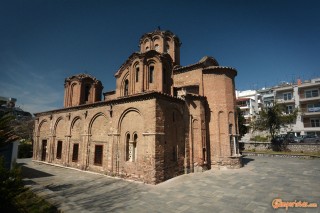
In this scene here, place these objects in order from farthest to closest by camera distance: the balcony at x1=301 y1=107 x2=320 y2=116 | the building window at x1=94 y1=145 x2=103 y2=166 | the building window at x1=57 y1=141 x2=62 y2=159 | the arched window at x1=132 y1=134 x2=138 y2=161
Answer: the balcony at x1=301 y1=107 x2=320 y2=116 → the building window at x1=57 y1=141 x2=62 y2=159 → the building window at x1=94 y1=145 x2=103 y2=166 → the arched window at x1=132 y1=134 x2=138 y2=161

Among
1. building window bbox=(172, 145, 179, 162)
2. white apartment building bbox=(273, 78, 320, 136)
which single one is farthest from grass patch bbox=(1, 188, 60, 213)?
white apartment building bbox=(273, 78, 320, 136)

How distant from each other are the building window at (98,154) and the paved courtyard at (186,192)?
1.15m

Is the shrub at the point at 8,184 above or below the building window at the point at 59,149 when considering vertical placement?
above

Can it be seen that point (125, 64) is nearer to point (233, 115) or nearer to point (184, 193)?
point (233, 115)

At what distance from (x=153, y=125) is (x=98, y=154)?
20.0ft

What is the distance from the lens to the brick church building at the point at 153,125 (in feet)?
40.0

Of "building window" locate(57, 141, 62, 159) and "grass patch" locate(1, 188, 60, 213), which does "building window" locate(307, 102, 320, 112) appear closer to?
"building window" locate(57, 141, 62, 159)

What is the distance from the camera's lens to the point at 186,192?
995 centimetres

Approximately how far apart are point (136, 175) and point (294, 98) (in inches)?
1494

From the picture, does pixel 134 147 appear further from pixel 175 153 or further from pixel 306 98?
pixel 306 98

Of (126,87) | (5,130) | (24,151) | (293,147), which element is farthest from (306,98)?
(24,151)

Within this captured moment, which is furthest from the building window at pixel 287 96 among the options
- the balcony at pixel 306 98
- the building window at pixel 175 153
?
the building window at pixel 175 153

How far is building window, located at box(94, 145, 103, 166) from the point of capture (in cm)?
1489

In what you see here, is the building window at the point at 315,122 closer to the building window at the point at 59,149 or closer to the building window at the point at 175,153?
the building window at the point at 175,153
